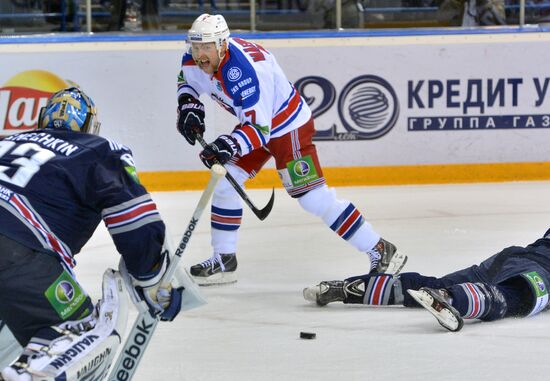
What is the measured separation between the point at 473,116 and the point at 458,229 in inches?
63.7

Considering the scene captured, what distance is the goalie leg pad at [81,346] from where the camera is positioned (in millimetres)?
2504

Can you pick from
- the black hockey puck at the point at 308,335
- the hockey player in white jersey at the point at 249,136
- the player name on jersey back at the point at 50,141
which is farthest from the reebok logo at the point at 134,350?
the hockey player in white jersey at the point at 249,136

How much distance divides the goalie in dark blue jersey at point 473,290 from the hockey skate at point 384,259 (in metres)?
0.56

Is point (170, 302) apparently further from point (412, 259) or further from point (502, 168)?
point (502, 168)

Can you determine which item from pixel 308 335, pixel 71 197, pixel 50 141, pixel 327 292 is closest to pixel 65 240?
pixel 71 197

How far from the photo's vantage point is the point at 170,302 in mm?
2770

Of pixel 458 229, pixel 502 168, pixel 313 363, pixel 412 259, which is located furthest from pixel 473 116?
pixel 313 363

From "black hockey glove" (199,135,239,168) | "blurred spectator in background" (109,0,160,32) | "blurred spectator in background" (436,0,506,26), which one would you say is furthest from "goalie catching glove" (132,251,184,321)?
"blurred spectator in background" (436,0,506,26)

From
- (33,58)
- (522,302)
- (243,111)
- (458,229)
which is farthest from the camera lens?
(33,58)

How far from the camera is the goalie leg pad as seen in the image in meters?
2.50

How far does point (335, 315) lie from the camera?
4.13m

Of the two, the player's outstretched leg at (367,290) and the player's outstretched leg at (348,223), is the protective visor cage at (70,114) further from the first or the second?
the player's outstretched leg at (348,223)

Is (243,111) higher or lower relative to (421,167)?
higher

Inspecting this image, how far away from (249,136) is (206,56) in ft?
1.23
